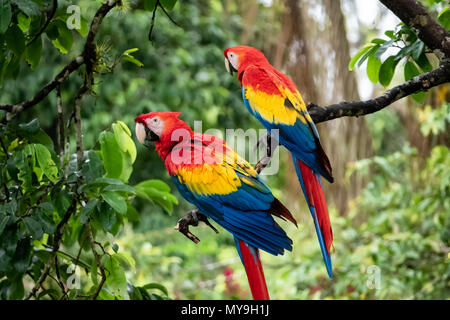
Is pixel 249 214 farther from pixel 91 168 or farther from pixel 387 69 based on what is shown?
pixel 387 69

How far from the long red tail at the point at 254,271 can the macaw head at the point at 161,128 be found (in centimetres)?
18

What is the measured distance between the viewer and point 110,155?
0.82m

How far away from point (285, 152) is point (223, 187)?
0.74 m

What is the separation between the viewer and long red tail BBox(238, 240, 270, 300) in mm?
649

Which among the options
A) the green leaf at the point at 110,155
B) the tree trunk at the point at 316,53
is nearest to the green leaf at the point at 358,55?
the tree trunk at the point at 316,53

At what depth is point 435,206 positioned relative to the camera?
1529mm

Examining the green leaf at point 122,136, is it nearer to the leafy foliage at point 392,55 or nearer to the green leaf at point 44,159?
the green leaf at point 44,159

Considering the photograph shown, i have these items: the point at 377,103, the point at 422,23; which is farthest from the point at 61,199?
the point at 422,23

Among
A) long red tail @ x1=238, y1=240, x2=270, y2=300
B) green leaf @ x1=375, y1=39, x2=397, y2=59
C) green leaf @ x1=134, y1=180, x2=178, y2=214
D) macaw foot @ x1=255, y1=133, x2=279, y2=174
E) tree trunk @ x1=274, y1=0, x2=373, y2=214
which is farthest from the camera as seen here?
tree trunk @ x1=274, y1=0, x2=373, y2=214

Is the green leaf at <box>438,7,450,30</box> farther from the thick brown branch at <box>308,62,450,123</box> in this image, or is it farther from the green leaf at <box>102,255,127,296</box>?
the green leaf at <box>102,255,127,296</box>

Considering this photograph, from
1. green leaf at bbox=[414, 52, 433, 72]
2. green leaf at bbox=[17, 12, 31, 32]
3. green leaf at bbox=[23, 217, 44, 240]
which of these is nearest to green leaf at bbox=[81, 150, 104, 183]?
green leaf at bbox=[23, 217, 44, 240]

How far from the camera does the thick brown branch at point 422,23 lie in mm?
766

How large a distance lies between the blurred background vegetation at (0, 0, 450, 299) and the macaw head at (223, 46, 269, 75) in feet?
0.46

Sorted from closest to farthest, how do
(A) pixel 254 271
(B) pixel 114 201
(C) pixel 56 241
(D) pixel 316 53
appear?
1. (A) pixel 254 271
2. (B) pixel 114 201
3. (C) pixel 56 241
4. (D) pixel 316 53
